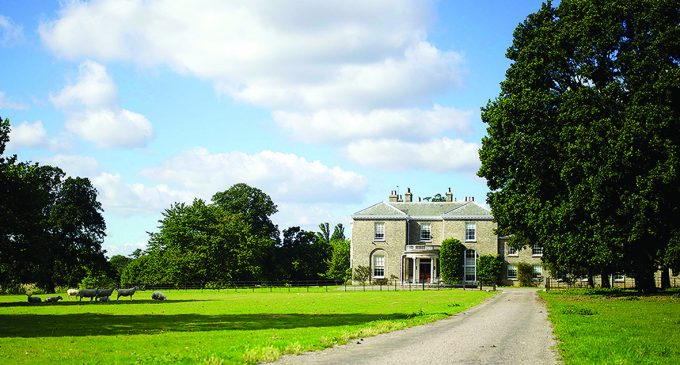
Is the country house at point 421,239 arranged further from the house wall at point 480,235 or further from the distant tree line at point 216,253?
the distant tree line at point 216,253

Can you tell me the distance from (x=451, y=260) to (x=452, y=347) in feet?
198

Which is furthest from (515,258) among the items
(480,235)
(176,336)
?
(176,336)

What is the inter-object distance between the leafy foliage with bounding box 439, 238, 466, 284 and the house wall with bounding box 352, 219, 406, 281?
17.7ft

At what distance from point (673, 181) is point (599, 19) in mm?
10322

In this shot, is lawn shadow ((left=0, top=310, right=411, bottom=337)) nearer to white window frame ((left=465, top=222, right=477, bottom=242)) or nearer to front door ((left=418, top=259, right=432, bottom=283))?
front door ((left=418, top=259, right=432, bottom=283))

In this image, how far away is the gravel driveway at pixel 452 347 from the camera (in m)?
13.2

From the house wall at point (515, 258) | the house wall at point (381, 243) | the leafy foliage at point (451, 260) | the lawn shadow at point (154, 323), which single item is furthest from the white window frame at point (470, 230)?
the lawn shadow at point (154, 323)

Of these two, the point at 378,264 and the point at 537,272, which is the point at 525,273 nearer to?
the point at 537,272

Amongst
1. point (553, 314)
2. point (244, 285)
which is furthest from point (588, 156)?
point (244, 285)

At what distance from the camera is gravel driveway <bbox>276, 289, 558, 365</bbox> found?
522 inches

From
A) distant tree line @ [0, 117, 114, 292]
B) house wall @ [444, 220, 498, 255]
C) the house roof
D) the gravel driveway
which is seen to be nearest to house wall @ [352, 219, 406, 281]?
the house roof

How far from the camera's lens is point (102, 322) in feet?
84.5

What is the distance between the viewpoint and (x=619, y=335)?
1784 centimetres

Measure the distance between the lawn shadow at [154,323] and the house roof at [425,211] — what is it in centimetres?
5036
